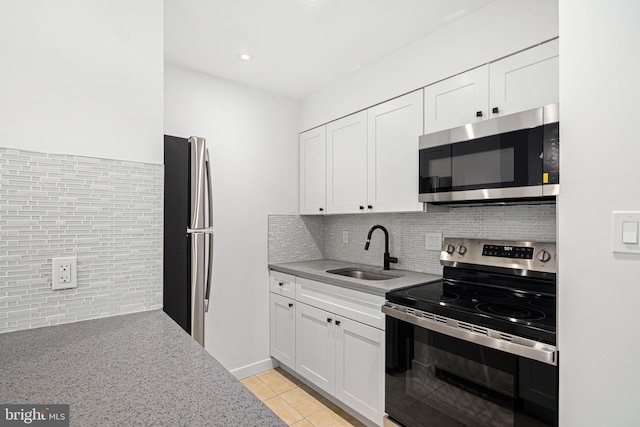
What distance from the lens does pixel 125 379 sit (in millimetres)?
778

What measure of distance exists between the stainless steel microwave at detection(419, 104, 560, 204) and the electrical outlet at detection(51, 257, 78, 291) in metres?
1.73

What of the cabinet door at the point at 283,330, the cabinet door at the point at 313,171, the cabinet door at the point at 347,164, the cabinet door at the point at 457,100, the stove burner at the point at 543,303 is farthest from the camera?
the cabinet door at the point at 313,171

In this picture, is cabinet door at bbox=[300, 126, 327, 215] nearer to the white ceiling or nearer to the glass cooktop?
the white ceiling

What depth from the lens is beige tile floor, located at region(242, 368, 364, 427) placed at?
2.10m

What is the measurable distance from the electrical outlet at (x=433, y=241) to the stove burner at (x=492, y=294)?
18.4 inches

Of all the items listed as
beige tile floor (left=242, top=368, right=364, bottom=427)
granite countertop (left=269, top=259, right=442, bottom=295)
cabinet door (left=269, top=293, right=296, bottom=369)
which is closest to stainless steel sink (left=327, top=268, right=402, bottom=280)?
granite countertop (left=269, top=259, right=442, bottom=295)

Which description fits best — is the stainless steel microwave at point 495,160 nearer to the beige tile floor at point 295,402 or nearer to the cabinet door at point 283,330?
the cabinet door at point 283,330

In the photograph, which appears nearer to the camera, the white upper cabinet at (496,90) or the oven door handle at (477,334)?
the oven door handle at (477,334)

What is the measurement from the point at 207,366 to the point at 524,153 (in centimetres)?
156

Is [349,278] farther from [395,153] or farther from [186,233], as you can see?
[186,233]

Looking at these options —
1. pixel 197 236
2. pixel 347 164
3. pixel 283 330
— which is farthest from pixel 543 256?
pixel 283 330

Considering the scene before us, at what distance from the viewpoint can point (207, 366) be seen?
838mm

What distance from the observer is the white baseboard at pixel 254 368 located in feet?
8.75

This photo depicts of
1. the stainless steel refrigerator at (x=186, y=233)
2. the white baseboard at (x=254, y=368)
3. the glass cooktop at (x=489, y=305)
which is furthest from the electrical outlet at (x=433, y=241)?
the white baseboard at (x=254, y=368)
